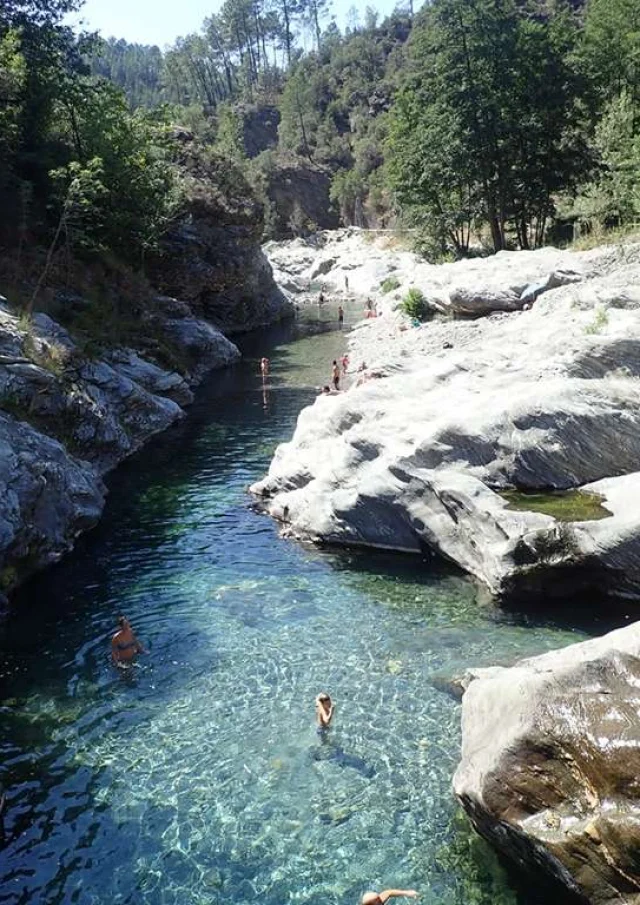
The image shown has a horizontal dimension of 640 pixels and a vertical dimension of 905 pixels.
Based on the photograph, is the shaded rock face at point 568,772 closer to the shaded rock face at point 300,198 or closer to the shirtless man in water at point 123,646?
the shirtless man in water at point 123,646

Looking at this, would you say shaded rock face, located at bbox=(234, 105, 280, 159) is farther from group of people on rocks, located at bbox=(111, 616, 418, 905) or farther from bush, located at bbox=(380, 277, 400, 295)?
group of people on rocks, located at bbox=(111, 616, 418, 905)

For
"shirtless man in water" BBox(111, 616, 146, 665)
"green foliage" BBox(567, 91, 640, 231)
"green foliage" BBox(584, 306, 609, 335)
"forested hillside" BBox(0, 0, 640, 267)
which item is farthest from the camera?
"green foliage" BBox(567, 91, 640, 231)

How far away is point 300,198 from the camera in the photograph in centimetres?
13488

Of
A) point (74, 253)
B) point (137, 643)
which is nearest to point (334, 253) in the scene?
point (74, 253)

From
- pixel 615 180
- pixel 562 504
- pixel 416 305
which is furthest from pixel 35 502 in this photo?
pixel 615 180

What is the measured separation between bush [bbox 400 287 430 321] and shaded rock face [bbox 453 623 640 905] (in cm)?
4039

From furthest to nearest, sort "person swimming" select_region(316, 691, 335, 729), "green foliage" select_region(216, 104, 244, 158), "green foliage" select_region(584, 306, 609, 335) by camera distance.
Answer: "green foliage" select_region(216, 104, 244, 158), "green foliage" select_region(584, 306, 609, 335), "person swimming" select_region(316, 691, 335, 729)

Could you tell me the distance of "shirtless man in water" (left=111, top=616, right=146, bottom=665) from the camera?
1614 centimetres

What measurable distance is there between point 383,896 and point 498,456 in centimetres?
1315

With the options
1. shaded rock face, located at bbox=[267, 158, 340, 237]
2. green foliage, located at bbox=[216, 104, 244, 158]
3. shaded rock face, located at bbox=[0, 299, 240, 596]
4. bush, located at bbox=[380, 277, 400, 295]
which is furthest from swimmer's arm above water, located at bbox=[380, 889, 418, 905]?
shaded rock face, located at bbox=[267, 158, 340, 237]

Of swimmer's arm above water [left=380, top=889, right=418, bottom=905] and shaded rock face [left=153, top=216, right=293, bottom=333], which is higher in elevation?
shaded rock face [left=153, top=216, right=293, bottom=333]

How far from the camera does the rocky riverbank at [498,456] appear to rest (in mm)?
17203

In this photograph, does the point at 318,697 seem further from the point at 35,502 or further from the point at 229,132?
the point at 229,132

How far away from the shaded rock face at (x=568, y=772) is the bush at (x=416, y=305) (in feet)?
133
